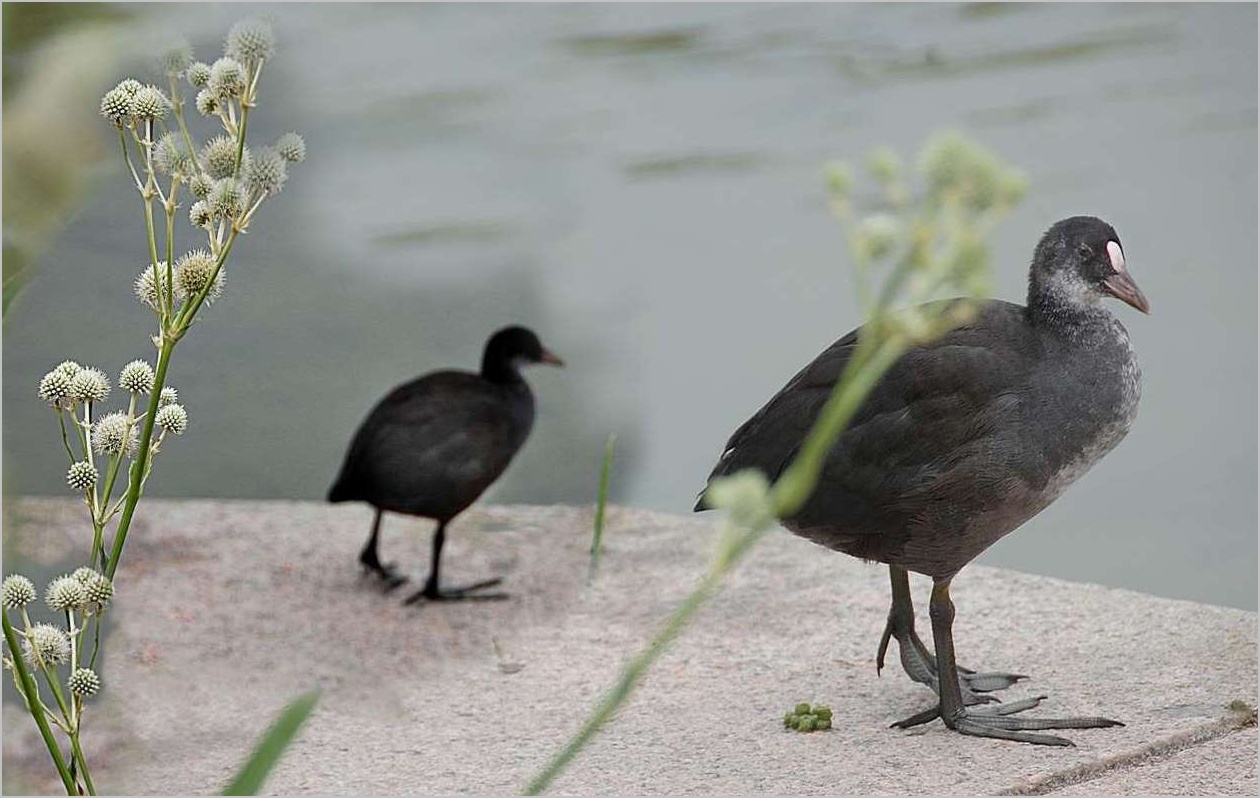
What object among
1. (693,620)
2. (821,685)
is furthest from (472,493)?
(821,685)

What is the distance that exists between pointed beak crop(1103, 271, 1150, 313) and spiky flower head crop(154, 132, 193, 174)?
1.88m

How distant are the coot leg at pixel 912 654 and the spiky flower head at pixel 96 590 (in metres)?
1.90

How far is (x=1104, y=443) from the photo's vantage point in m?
3.10

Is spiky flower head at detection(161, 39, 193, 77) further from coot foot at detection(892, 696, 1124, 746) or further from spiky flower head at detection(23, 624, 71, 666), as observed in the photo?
coot foot at detection(892, 696, 1124, 746)

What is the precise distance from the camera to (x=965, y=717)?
130 inches

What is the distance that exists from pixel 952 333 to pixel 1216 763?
922mm

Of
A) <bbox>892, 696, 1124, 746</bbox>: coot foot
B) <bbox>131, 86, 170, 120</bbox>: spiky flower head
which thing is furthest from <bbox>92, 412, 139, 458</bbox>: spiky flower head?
<bbox>892, 696, 1124, 746</bbox>: coot foot

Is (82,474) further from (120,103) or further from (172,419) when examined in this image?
(120,103)

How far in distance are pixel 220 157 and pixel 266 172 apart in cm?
5

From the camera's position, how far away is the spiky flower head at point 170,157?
1.89m

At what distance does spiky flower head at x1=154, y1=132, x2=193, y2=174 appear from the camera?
1.89m

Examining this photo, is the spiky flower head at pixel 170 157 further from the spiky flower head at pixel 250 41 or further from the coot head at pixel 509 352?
the coot head at pixel 509 352

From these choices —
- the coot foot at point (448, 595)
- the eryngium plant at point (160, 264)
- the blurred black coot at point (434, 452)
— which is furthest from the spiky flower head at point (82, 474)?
the coot foot at point (448, 595)

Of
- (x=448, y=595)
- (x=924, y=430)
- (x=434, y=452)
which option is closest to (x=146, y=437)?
(x=924, y=430)
